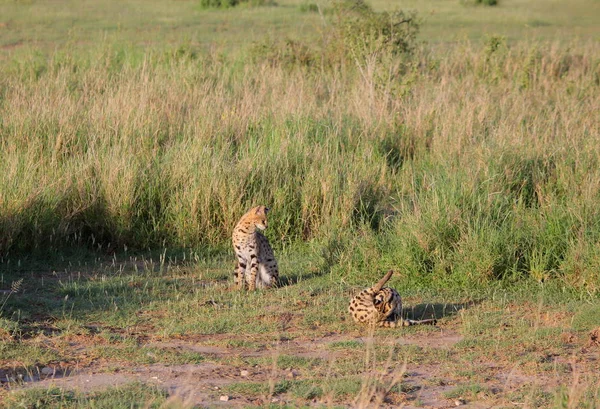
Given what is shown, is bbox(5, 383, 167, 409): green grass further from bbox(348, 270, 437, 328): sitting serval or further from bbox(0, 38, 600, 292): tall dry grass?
bbox(0, 38, 600, 292): tall dry grass

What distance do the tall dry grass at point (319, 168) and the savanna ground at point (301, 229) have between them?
0.03 meters

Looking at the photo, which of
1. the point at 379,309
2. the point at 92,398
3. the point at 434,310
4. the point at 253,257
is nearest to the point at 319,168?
the point at 253,257

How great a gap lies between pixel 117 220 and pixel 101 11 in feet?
60.9

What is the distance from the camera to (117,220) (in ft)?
26.6

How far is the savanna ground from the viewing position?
5.12 meters

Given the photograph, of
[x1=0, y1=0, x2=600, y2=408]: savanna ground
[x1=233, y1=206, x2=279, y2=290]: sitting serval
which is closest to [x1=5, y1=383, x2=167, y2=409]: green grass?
[x1=0, y1=0, x2=600, y2=408]: savanna ground

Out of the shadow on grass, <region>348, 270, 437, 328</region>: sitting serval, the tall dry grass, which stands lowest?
the shadow on grass

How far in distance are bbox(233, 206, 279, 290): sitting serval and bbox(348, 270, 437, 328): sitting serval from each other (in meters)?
1.06

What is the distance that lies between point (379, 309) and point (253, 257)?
4.34 feet

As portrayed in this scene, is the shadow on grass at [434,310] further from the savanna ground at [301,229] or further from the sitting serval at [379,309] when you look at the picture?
the sitting serval at [379,309]

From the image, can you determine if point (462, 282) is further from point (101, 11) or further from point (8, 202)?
point (101, 11)

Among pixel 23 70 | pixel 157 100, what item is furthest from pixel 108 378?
pixel 23 70

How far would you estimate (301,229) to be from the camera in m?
8.30

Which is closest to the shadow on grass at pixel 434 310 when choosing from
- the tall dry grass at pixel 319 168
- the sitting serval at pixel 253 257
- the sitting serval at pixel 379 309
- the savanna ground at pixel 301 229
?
the savanna ground at pixel 301 229
